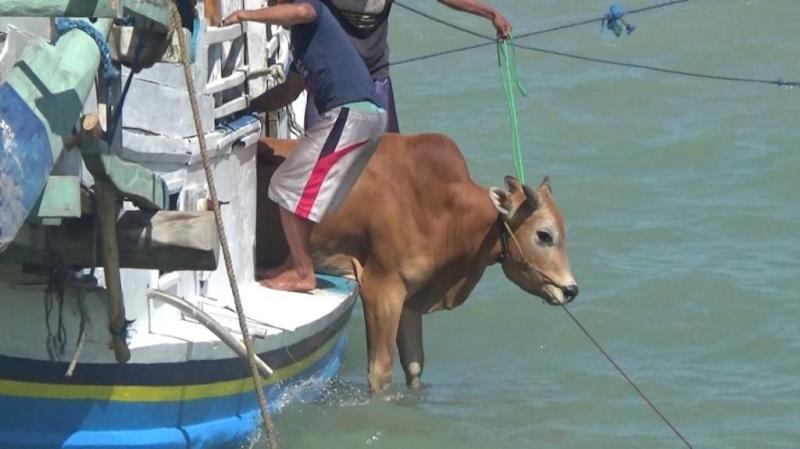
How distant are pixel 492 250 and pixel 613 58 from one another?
957 cm

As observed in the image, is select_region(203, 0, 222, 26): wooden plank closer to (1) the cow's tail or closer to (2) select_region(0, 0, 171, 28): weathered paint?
(1) the cow's tail

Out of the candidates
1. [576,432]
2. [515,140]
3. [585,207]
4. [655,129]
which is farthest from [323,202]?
[655,129]

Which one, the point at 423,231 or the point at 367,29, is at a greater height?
the point at 367,29

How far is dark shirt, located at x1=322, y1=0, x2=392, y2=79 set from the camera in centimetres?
903

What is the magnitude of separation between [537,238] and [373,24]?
1407mm

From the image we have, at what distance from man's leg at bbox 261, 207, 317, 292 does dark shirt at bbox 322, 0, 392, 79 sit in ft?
3.33

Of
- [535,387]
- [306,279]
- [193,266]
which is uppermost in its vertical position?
[193,266]

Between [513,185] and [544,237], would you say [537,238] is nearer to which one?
[544,237]

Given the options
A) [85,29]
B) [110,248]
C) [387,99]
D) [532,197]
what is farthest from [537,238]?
[85,29]

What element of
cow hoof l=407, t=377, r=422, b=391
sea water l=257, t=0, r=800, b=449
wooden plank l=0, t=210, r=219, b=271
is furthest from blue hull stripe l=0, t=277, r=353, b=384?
cow hoof l=407, t=377, r=422, b=391

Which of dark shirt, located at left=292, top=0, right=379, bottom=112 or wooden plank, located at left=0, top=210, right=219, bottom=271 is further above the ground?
dark shirt, located at left=292, top=0, right=379, bottom=112

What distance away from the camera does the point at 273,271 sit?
918cm

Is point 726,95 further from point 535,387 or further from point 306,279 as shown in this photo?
point 306,279

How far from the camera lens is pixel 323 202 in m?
→ 8.64
